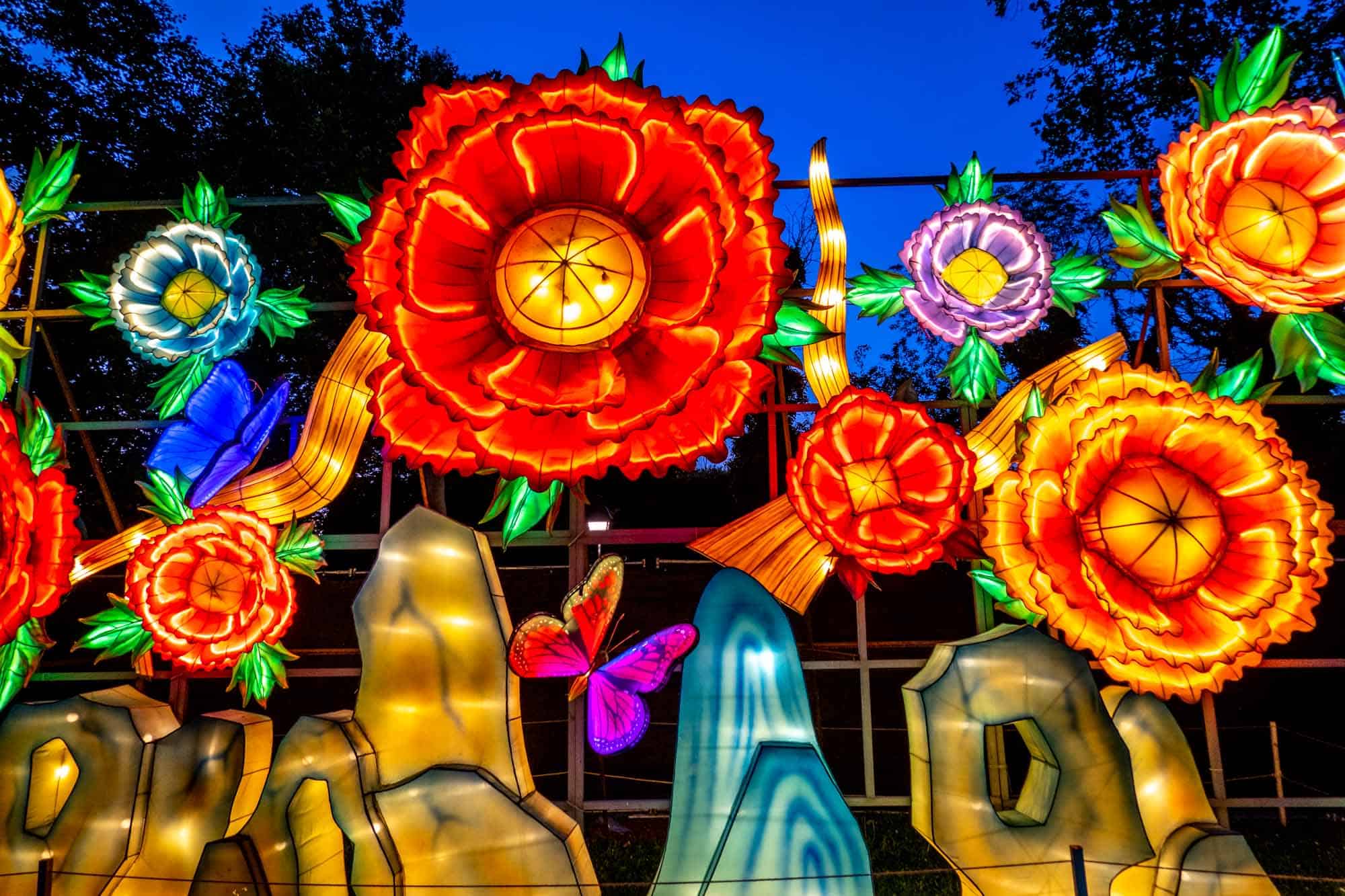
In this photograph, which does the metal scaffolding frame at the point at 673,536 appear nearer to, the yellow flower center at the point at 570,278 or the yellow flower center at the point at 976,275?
the yellow flower center at the point at 976,275

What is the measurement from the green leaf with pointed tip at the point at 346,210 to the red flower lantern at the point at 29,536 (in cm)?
170

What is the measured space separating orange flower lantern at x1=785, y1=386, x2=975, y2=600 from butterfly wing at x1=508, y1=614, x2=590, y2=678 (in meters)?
1.17

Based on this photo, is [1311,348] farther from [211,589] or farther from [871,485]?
[211,589]

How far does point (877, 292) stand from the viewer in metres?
4.62

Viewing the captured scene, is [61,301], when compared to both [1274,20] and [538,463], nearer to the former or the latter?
[538,463]

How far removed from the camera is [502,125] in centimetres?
305

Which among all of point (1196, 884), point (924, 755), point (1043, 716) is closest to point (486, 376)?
→ point (924, 755)

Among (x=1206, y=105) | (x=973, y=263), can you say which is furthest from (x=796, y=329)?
(x=1206, y=105)

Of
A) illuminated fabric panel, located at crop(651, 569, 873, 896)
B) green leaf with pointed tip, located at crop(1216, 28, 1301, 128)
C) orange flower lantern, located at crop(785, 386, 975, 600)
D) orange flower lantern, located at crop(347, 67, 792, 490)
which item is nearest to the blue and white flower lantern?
orange flower lantern, located at crop(347, 67, 792, 490)

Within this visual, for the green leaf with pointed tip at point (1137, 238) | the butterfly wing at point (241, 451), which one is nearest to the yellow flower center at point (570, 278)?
the butterfly wing at point (241, 451)

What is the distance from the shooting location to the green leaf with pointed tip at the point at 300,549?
4512 mm

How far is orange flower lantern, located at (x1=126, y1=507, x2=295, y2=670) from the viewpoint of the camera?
167 inches

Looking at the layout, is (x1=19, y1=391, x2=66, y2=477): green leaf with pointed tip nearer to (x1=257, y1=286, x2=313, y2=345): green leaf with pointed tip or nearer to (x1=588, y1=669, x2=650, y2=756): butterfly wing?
(x1=257, y1=286, x2=313, y2=345): green leaf with pointed tip

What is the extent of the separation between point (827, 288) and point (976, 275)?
2.41 ft
